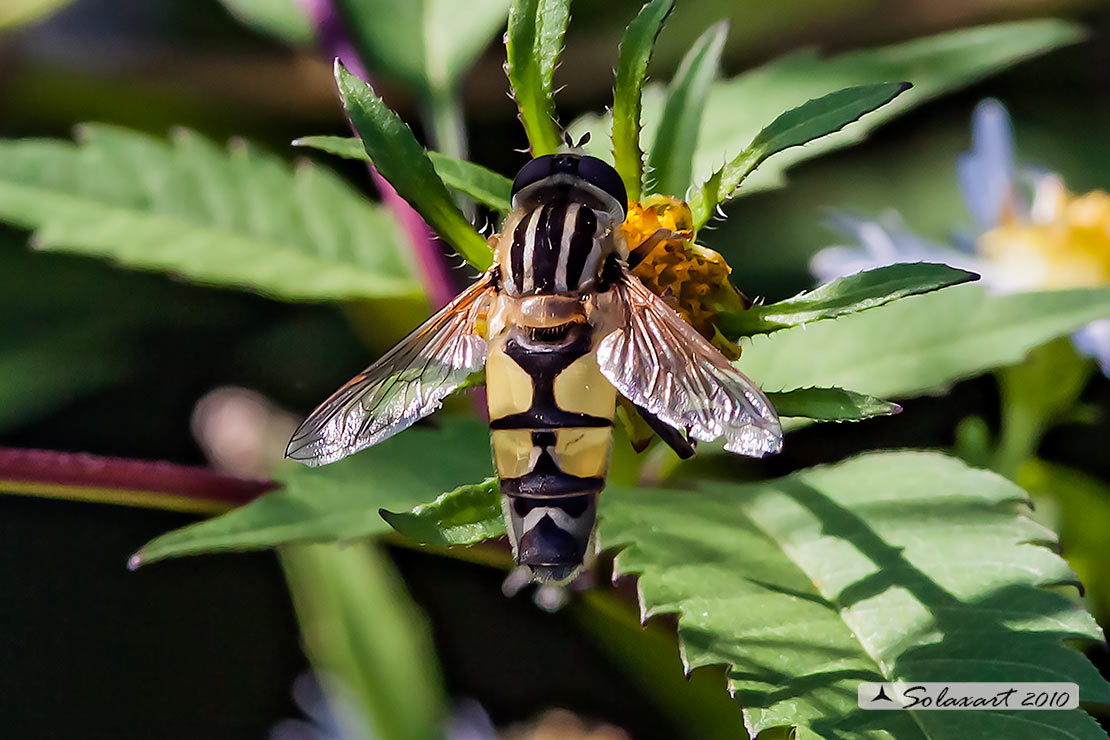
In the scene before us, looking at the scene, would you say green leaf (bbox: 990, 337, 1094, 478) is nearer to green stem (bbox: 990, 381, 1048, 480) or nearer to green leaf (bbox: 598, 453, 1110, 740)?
green stem (bbox: 990, 381, 1048, 480)

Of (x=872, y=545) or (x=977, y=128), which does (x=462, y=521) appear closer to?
(x=872, y=545)

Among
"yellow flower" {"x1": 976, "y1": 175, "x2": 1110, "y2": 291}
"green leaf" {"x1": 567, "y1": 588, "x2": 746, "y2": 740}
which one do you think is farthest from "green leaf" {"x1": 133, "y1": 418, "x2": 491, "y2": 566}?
"yellow flower" {"x1": 976, "y1": 175, "x2": 1110, "y2": 291}

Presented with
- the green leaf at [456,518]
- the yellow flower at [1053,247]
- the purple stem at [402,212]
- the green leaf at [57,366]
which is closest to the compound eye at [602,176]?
the green leaf at [456,518]

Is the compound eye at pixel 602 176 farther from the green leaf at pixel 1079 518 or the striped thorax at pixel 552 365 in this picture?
the green leaf at pixel 1079 518

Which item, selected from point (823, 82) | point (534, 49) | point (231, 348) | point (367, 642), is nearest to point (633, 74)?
point (534, 49)

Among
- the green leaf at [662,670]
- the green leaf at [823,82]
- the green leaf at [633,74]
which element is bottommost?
the green leaf at [662,670]

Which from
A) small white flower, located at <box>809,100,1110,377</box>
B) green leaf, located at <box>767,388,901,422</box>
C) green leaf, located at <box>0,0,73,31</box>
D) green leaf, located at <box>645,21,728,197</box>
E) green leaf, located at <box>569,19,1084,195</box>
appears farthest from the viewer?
green leaf, located at <box>0,0,73,31</box>
